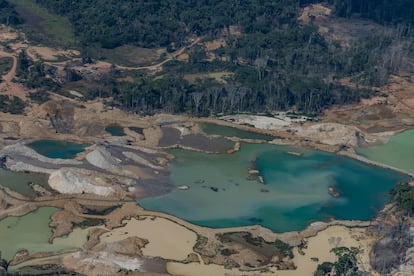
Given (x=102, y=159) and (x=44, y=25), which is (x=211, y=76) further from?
(x=102, y=159)

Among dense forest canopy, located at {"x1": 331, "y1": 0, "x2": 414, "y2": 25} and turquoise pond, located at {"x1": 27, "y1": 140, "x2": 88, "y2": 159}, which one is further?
dense forest canopy, located at {"x1": 331, "y1": 0, "x2": 414, "y2": 25}

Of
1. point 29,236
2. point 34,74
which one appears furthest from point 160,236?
point 34,74

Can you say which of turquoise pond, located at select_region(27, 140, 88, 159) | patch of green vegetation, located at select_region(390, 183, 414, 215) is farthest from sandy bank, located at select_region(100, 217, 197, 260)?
patch of green vegetation, located at select_region(390, 183, 414, 215)

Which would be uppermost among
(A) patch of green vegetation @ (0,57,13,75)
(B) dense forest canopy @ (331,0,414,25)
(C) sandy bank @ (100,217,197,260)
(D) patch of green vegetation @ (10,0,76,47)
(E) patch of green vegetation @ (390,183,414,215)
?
(B) dense forest canopy @ (331,0,414,25)

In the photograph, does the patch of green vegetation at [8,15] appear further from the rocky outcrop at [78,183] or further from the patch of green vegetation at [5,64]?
the rocky outcrop at [78,183]

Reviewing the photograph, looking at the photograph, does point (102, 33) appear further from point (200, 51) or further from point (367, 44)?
point (367, 44)

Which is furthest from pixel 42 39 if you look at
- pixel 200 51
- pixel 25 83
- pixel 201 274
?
pixel 201 274

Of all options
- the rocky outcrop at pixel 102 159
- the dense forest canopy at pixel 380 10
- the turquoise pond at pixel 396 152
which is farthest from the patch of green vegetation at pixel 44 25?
the turquoise pond at pixel 396 152

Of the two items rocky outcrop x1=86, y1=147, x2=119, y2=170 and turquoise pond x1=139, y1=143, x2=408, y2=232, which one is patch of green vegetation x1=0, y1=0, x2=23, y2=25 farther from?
turquoise pond x1=139, y1=143, x2=408, y2=232
